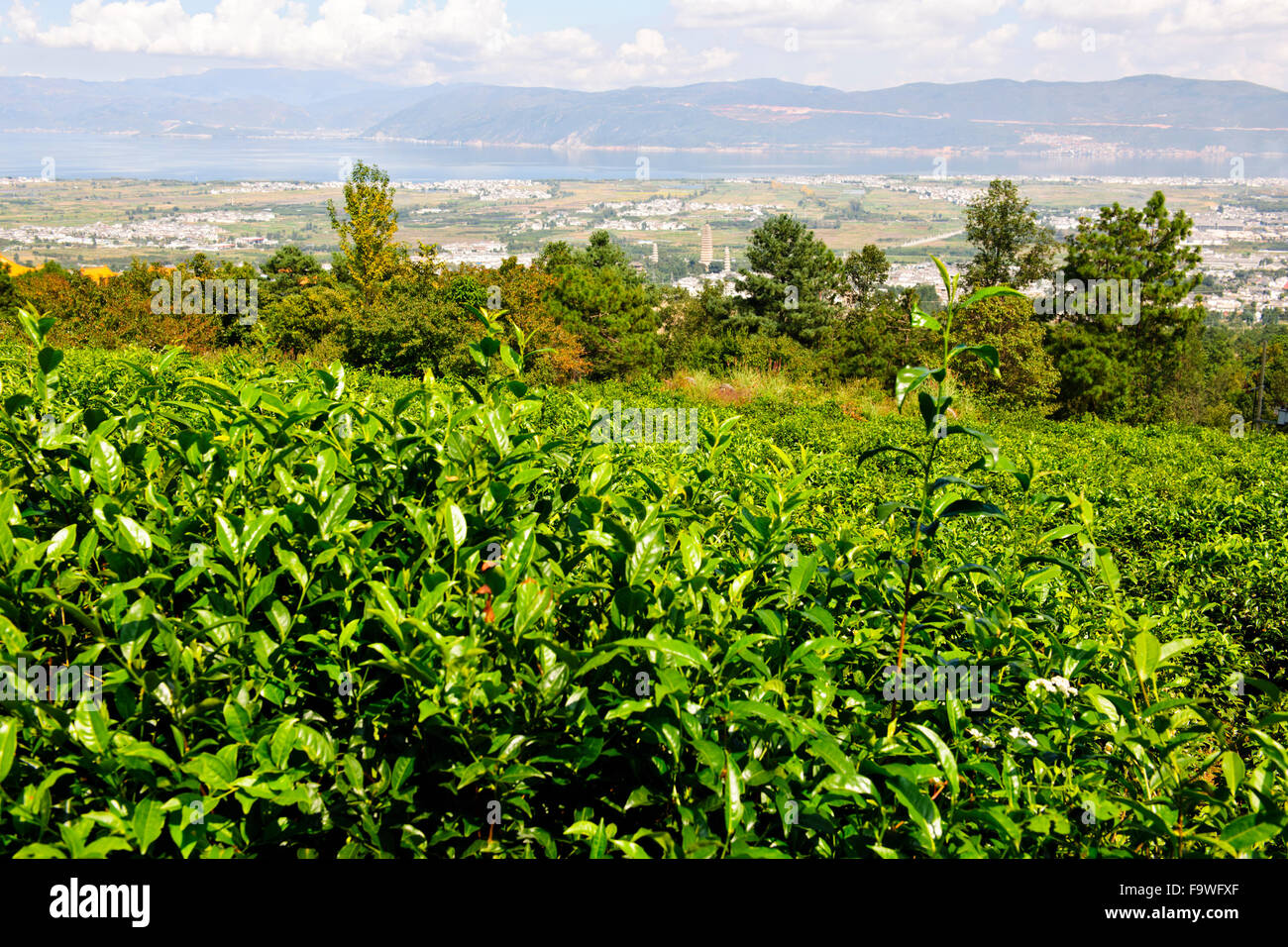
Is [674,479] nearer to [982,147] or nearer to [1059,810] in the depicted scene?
[1059,810]

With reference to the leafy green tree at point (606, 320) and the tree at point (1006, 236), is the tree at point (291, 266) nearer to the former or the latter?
the leafy green tree at point (606, 320)

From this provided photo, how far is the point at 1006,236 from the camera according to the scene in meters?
37.4

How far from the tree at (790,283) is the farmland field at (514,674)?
3306 cm

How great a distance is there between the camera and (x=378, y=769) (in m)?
1.29

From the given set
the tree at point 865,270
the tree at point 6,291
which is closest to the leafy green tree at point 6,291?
the tree at point 6,291

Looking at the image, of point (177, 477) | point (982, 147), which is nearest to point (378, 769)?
point (177, 477)

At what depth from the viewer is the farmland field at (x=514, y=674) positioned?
1150 mm

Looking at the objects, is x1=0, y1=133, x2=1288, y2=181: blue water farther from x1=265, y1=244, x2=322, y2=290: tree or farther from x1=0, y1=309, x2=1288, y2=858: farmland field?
x1=0, y1=309, x2=1288, y2=858: farmland field

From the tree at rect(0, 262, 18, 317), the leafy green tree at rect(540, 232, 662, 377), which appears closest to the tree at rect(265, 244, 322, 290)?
the tree at rect(0, 262, 18, 317)

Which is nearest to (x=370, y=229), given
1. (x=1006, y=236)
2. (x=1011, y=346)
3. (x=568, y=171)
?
(x=1011, y=346)

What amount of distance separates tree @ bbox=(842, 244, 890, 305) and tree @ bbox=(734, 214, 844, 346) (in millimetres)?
1319

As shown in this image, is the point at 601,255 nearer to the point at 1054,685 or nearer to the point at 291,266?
the point at 291,266

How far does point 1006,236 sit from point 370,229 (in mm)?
27298

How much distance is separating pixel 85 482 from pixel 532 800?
42.6 inches
